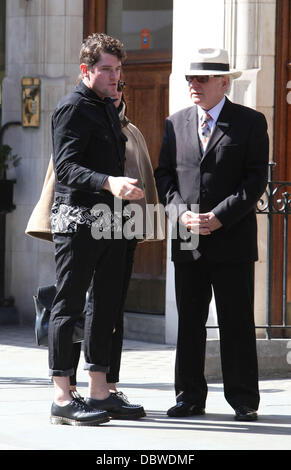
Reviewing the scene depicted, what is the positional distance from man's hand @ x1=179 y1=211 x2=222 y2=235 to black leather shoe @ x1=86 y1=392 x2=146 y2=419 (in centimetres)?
101

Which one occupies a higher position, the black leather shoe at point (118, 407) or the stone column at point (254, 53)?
the stone column at point (254, 53)

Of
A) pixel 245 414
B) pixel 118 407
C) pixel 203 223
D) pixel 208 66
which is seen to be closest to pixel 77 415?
pixel 118 407

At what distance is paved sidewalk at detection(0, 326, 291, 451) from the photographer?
17.3 ft

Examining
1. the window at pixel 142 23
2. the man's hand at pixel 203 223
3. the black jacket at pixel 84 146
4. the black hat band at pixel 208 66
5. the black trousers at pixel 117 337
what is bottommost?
the black trousers at pixel 117 337

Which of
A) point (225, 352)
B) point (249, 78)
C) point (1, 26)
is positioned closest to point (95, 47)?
point (225, 352)

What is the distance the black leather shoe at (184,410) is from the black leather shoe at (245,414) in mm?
236

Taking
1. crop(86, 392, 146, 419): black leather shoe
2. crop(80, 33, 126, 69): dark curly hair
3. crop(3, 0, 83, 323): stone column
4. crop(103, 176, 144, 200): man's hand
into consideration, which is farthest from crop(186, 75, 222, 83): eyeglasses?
crop(3, 0, 83, 323): stone column

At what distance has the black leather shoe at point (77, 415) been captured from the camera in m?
5.71

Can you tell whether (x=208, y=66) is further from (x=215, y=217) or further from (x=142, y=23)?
(x=142, y=23)

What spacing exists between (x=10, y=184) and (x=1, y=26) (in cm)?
166

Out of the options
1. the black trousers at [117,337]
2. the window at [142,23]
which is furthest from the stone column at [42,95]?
the black trousers at [117,337]

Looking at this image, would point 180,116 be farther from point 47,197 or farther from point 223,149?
point 47,197

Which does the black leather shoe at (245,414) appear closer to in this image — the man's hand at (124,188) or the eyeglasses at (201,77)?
the man's hand at (124,188)

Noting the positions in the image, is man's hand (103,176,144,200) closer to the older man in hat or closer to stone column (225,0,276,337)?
the older man in hat
